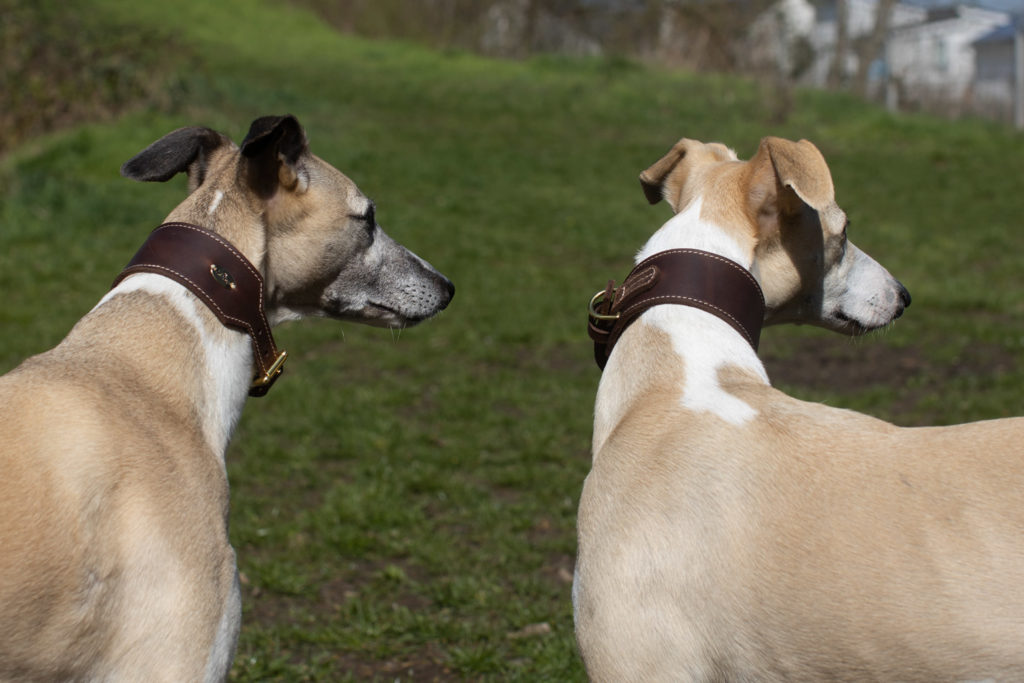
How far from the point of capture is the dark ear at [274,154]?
11.2ft

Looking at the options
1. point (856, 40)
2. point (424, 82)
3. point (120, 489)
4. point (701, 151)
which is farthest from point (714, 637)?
point (856, 40)

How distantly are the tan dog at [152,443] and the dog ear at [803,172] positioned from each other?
1552 mm

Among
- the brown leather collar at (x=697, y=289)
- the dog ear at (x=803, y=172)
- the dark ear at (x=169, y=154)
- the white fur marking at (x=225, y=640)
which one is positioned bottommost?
the white fur marking at (x=225, y=640)

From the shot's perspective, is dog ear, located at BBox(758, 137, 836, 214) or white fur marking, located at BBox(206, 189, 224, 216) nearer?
dog ear, located at BBox(758, 137, 836, 214)

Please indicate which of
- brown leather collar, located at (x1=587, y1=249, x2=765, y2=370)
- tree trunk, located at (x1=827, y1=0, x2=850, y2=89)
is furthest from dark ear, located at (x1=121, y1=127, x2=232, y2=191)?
tree trunk, located at (x1=827, y1=0, x2=850, y2=89)

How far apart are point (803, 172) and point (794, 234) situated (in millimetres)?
376

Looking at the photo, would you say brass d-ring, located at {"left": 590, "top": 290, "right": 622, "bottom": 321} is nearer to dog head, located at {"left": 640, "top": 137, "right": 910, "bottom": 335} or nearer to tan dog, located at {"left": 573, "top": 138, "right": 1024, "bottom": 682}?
tan dog, located at {"left": 573, "top": 138, "right": 1024, "bottom": 682}

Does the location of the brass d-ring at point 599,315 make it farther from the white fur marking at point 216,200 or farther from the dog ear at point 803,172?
the white fur marking at point 216,200

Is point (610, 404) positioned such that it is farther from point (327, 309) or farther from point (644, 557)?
point (327, 309)

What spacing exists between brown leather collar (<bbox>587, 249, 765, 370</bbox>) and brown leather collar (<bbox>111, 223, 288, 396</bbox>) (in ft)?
3.76

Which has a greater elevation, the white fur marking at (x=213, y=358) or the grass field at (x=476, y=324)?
the white fur marking at (x=213, y=358)

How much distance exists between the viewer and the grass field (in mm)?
5379

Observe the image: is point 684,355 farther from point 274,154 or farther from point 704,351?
point 274,154

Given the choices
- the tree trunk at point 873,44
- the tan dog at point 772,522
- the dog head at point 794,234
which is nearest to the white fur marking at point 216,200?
the tan dog at point 772,522
